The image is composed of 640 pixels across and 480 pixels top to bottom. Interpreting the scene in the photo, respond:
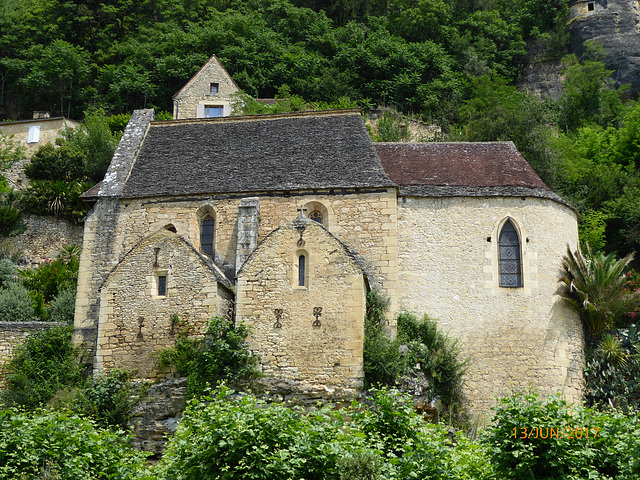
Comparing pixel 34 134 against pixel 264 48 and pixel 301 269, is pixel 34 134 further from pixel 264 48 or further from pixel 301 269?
pixel 301 269

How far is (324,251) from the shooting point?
1962 centimetres

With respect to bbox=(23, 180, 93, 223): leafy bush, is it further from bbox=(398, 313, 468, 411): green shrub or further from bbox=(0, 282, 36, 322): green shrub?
bbox=(398, 313, 468, 411): green shrub

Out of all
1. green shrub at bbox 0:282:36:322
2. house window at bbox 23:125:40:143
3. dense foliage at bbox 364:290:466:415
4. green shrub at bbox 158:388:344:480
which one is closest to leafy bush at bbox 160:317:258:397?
dense foliage at bbox 364:290:466:415

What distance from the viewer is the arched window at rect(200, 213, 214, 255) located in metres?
23.0

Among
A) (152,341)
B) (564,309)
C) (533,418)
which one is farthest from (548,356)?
(152,341)

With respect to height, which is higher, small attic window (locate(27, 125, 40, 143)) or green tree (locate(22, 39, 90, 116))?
green tree (locate(22, 39, 90, 116))

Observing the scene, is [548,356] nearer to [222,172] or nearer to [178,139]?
[222,172]

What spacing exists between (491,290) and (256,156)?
8.50 meters

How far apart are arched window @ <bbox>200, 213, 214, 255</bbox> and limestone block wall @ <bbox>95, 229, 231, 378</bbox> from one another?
2.77 m

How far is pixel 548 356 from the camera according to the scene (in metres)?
21.0

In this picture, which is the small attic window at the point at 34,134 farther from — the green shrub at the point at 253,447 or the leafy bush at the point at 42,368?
the green shrub at the point at 253,447

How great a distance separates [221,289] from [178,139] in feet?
25.1

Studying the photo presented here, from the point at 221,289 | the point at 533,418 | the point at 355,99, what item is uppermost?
the point at 355,99

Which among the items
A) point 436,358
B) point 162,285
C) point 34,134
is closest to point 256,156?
point 162,285
